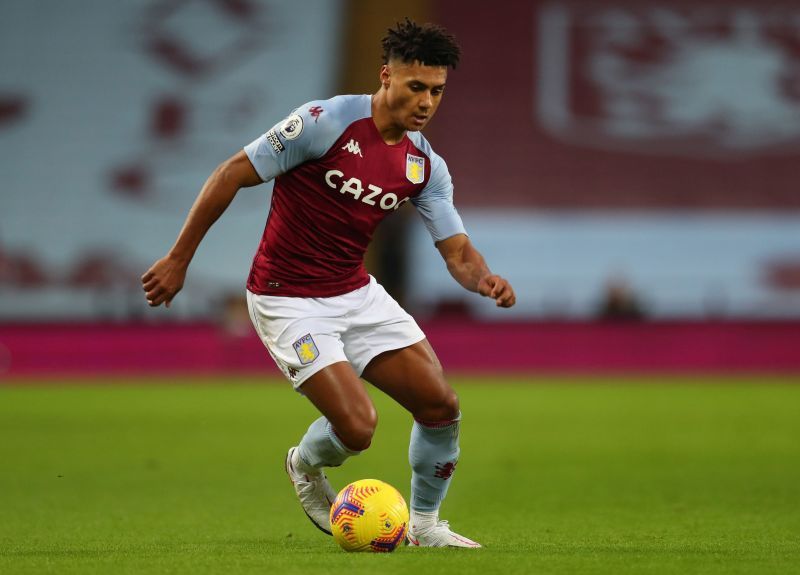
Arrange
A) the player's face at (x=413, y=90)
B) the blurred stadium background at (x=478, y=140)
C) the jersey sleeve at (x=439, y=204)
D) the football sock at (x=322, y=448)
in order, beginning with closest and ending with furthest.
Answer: the player's face at (x=413, y=90) → the football sock at (x=322, y=448) → the jersey sleeve at (x=439, y=204) → the blurred stadium background at (x=478, y=140)

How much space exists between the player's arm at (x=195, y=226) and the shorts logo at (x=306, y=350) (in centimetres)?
64

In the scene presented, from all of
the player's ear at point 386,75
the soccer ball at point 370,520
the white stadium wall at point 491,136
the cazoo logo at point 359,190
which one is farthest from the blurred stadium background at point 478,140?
the soccer ball at point 370,520

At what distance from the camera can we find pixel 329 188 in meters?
6.09

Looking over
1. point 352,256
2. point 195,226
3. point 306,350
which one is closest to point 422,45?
point 352,256

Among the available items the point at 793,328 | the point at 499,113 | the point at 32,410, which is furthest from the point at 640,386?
the point at 499,113

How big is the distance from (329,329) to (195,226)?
32.5 inches

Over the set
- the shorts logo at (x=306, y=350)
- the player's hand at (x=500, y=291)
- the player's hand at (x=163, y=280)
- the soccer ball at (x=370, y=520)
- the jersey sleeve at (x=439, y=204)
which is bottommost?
the soccer ball at (x=370, y=520)

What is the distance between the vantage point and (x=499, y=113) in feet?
91.1

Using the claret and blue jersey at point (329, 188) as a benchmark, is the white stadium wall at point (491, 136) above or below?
below

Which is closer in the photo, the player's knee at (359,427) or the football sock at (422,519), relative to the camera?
the player's knee at (359,427)

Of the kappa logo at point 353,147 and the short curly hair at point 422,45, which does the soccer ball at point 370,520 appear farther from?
the short curly hair at point 422,45

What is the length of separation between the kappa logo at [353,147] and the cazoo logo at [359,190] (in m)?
0.11

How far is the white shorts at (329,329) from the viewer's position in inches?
239

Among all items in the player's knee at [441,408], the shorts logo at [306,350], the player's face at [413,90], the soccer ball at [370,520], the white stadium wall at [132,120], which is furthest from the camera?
the white stadium wall at [132,120]
